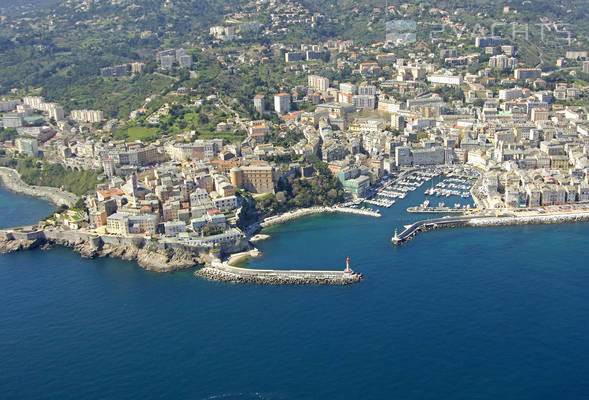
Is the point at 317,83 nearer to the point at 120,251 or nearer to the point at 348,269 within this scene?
the point at 120,251

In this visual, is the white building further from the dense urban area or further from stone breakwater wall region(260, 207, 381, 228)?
stone breakwater wall region(260, 207, 381, 228)

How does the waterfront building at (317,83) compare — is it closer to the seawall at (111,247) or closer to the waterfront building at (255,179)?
the waterfront building at (255,179)

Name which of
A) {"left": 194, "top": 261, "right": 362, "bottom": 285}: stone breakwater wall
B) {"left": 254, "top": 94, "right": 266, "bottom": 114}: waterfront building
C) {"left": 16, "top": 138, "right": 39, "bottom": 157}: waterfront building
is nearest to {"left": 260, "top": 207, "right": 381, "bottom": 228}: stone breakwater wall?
{"left": 194, "top": 261, "right": 362, "bottom": 285}: stone breakwater wall

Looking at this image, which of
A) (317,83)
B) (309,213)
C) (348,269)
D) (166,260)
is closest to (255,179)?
(309,213)

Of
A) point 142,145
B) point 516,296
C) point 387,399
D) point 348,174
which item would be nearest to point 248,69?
point 142,145

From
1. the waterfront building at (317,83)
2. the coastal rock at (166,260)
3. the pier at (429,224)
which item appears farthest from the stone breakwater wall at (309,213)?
the waterfront building at (317,83)
